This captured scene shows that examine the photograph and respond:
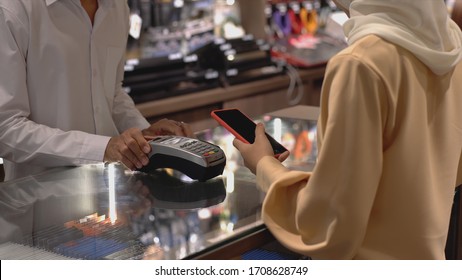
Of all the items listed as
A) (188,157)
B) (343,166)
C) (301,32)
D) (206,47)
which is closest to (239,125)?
(188,157)

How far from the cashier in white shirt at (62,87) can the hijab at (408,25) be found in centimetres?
69

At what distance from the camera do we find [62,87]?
2027mm

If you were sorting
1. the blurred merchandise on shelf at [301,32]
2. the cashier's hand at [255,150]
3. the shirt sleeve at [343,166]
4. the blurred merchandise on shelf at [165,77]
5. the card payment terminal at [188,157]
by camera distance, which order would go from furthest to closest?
1. the blurred merchandise on shelf at [301,32]
2. the blurred merchandise on shelf at [165,77]
3. the card payment terminal at [188,157]
4. the cashier's hand at [255,150]
5. the shirt sleeve at [343,166]

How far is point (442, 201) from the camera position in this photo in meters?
1.29

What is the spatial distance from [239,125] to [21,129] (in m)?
0.66

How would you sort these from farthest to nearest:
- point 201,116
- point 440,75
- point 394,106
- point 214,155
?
point 201,116
point 214,155
point 440,75
point 394,106

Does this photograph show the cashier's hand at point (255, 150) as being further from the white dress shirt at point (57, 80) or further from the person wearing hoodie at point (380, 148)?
the white dress shirt at point (57, 80)

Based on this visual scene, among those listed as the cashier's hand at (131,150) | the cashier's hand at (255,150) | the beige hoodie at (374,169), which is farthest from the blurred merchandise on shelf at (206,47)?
the beige hoodie at (374,169)

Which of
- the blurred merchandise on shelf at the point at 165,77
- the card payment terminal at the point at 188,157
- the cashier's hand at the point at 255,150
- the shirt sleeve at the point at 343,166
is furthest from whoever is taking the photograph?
the blurred merchandise on shelf at the point at 165,77

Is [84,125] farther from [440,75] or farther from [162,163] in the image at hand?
[440,75]

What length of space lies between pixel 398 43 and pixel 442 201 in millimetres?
326

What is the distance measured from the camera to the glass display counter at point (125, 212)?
4.19 ft

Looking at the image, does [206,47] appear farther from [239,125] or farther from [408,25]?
[408,25]
